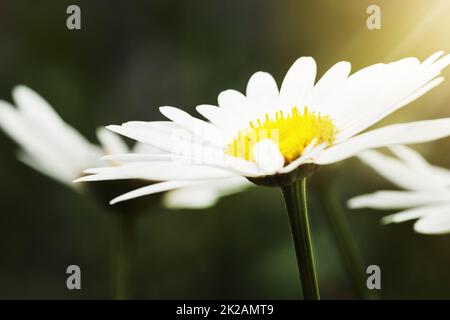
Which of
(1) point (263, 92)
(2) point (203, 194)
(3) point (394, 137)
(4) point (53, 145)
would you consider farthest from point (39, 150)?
(3) point (394, 137)

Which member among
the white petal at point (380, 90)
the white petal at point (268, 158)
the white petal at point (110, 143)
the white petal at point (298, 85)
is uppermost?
the white petal at point (110, 143)

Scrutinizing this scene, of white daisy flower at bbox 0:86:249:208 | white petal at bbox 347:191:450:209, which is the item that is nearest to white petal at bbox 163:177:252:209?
white daisy flower at bbox 0:86:249:208

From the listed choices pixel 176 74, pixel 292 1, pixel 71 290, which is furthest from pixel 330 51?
pixel 71 290

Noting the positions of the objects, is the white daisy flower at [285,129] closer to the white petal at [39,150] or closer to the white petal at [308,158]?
the white petal at [308,158]

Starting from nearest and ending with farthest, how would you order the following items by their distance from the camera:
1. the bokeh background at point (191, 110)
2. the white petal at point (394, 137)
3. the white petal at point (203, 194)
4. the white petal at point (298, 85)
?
the white petal at point (394, 137)
the white petal at point (298, 85)
the white petal at point (203, 194)
the bokeh background at point (191, 110)

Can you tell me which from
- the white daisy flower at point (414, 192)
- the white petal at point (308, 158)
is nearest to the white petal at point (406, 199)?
the white daisy flower at point (414, 192)

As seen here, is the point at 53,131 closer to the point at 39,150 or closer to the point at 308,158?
the point at 39,150

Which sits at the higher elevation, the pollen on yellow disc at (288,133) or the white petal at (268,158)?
the pollen on yellow disc at (288,133)

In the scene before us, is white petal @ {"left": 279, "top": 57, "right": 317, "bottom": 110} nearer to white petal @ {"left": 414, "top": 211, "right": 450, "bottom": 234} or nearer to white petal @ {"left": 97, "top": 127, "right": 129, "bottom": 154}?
white petal @ {"left": 414, "top": 211, "right": 450, "bottom": 234}

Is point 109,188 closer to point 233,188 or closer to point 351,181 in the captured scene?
point 233,188
